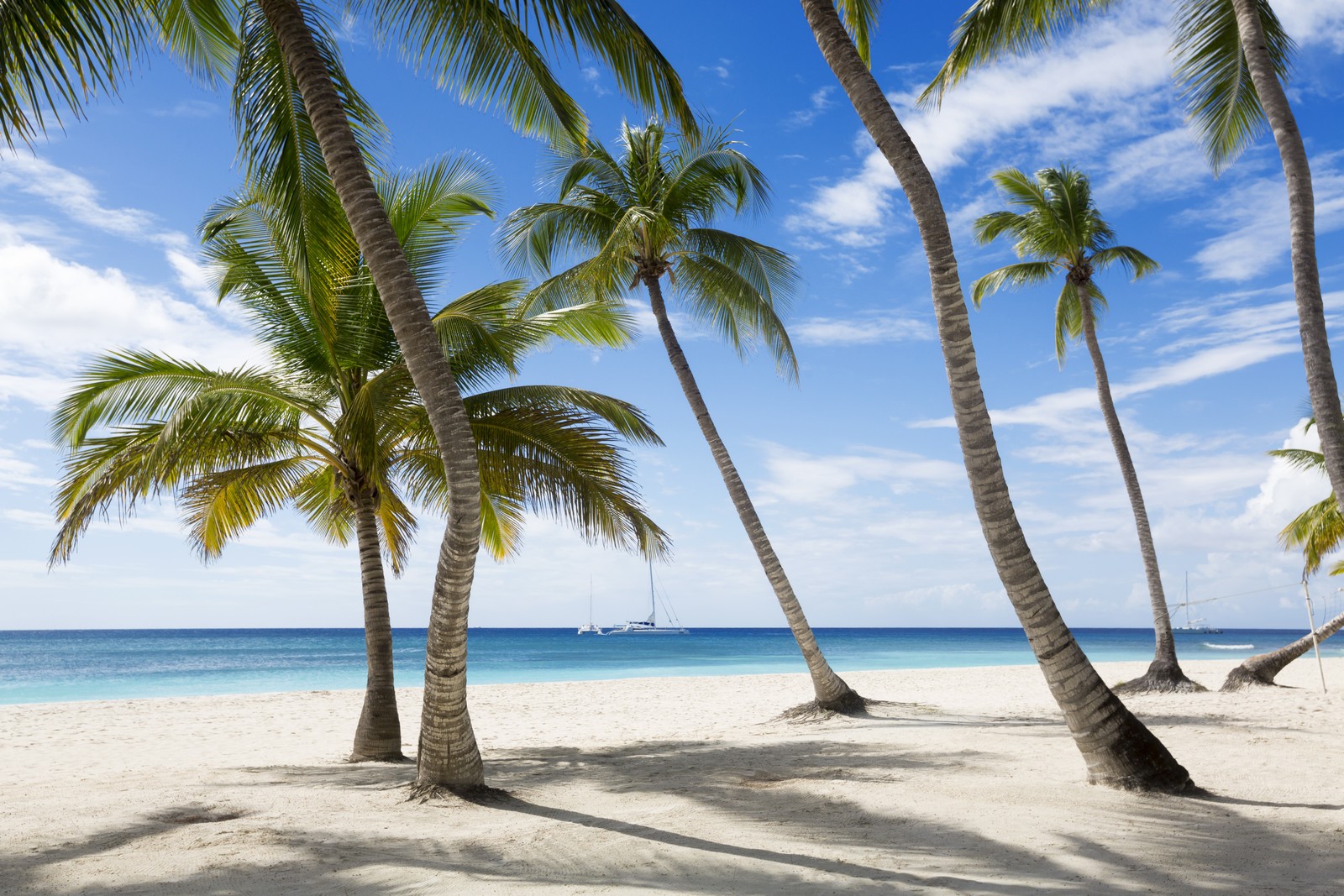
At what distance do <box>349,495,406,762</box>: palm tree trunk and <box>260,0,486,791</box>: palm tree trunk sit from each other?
3.04 m

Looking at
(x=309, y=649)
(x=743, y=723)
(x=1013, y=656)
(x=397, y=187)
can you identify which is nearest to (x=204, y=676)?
(x=309, y=649)

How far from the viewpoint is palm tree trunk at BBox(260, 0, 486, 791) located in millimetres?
6402

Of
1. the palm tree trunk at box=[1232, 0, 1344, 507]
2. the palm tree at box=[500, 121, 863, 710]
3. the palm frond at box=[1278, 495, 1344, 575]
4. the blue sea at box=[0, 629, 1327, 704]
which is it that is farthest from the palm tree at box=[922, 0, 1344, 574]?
the blue sea at box=[0, 629, 1327, 704]

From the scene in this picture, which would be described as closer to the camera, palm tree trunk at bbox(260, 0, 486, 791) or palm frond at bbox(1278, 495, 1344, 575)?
palm tree trunk at bbox(260, 0, 486, 791)

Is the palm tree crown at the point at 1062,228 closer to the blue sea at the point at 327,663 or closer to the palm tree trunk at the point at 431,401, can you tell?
the palm tree trunk at the point at 431,401

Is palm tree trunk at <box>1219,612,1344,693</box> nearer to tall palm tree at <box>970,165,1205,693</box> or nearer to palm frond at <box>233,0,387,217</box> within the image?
tall palm tree at <box>970,165,1205,693</box>

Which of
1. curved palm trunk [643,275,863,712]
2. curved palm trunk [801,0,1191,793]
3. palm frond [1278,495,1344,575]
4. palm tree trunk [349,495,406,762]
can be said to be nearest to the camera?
curved palm trunk [801,0,1191,793]

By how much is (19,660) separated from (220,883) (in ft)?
157

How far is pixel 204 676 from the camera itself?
34.8m

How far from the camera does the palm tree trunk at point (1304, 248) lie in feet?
23.3

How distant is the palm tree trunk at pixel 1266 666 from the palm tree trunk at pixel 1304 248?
778 centimetres

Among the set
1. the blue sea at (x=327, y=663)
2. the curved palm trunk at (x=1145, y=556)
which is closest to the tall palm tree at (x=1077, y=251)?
the curved palm trunk at (x=1145, y=556)

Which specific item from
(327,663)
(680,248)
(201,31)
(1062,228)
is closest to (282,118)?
(201,31)

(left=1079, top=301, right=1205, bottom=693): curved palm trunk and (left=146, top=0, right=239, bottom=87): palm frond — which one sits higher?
(left=146, top=0, right=239, bottom=87): palm frond
